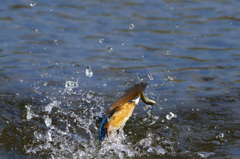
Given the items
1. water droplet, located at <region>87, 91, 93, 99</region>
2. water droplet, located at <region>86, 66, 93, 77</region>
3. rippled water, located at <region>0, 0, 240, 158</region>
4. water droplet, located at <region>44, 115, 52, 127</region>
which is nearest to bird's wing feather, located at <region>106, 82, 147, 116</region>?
rippled water, located at <region>0, 0, 240, 158</region>

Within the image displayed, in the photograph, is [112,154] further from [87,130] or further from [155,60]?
[155,60]

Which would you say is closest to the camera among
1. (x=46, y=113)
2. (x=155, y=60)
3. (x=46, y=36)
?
(x=46, y=113)

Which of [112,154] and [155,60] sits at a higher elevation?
[112,154]

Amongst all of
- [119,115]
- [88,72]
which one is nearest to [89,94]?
[88,72]

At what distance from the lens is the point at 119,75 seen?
239 inches

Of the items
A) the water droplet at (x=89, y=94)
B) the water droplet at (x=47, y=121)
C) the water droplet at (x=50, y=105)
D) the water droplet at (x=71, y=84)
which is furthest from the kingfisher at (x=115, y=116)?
the water droplet at (x=71, y=84)

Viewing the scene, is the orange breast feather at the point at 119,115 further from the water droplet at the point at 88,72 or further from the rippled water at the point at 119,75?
the water droplet at the point at 88,72

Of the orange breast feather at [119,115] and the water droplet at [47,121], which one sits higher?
the orange breast feather at [119,115]

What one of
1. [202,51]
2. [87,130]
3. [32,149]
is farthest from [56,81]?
[202,51]

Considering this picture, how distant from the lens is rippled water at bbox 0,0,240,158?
4.11 m

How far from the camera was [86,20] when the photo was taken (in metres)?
7.96

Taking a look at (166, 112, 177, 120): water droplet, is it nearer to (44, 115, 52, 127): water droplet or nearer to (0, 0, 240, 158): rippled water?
(0, 0, 240, 158): rippled water

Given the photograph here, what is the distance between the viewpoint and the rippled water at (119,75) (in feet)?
13.5

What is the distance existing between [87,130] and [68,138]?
0.31m
